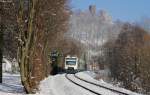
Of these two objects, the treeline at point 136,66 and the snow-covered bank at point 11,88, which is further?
the treeline at point 136,66

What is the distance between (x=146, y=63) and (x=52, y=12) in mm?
38452

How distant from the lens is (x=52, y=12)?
38094mm

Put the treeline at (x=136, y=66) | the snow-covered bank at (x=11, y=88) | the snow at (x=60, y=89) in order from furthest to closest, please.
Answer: the treeline at (x=136, y=66) → the snow at (x=60, y=89) → the snow-covered bank at (x=11, y=88)

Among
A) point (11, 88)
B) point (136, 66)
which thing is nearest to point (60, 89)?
point (11, 88)

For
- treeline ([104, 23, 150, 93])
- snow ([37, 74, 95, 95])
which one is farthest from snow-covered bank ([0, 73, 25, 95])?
treeline ([104, 23, 150, 93])

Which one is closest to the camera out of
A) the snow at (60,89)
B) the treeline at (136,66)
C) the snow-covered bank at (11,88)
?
the snow-covered bank at (11,88)

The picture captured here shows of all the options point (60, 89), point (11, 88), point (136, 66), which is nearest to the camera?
point (11, 88)

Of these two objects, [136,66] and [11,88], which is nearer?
[11,88]

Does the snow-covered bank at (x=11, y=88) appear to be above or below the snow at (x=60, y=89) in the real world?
above

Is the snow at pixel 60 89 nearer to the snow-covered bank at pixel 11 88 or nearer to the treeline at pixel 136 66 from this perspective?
the snow-covered bank at pixel 11 88

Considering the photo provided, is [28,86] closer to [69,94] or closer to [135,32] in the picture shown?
[69,94]

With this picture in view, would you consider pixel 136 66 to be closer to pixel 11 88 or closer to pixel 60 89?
pixel 60 89

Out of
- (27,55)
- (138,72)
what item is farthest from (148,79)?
(27,55)

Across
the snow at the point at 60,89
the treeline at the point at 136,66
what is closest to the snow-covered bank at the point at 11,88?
the snow at the point at 60,89
